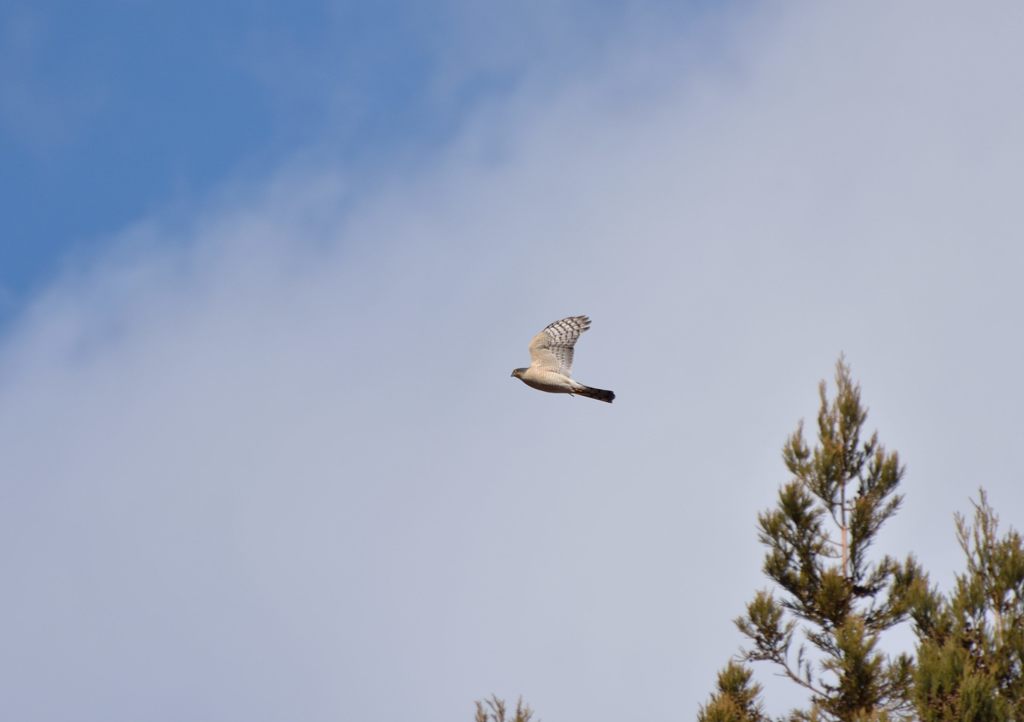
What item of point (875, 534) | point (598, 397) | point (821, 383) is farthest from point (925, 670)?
point (598, 397)

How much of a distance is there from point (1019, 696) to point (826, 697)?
226 cm

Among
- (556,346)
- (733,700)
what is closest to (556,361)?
(556,346)

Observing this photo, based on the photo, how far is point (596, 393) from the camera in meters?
26.4

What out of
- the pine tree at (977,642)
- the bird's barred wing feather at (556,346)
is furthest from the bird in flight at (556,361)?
the pine tree at (977,642)

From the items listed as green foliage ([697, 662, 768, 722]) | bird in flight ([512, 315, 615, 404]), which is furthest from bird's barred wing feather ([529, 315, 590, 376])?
green foliage ([697, 662, 768, 722])

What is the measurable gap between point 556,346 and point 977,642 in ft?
31.2

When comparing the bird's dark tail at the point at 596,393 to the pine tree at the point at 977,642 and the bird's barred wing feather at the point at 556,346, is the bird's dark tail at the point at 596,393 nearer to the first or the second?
the bird's barred wing feather at the point at 556,346

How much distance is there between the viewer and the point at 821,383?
22297mm

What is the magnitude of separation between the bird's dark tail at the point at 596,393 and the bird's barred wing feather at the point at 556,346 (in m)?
0.81

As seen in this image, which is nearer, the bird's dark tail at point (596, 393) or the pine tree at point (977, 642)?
the pine tree at point (977, 642)

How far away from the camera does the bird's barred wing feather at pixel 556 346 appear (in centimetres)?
2745

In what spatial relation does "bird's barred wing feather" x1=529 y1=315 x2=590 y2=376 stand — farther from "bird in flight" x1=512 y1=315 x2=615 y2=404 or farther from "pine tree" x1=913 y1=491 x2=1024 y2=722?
"pine tree" x1=913 y1=491 x2=1024 y2=722

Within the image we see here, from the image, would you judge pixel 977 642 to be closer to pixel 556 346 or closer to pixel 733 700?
pixel 733 700

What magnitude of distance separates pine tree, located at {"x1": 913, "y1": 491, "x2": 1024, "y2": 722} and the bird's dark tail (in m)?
6.63
